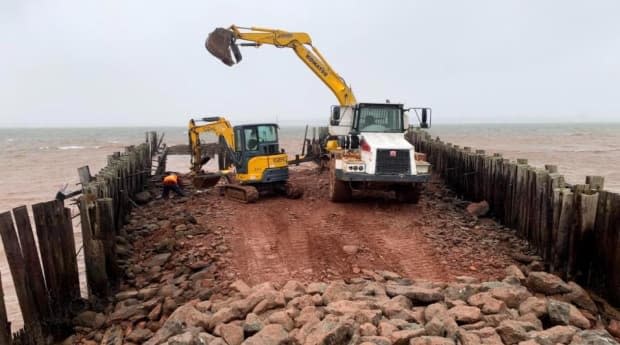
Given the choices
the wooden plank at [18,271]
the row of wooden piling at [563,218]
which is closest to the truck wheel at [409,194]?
the row of wooden piling at [563,218]

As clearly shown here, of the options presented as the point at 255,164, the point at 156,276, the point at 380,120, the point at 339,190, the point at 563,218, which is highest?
the point at 380,120

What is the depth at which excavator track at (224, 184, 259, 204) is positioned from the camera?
12641mm

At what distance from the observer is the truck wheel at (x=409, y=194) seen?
467 inches

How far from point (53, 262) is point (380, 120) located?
334 inches

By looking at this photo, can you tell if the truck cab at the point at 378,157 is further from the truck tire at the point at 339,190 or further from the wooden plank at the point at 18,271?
the wooden plank at the point at 18,271

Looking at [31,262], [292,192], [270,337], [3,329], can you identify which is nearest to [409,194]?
[292,192]

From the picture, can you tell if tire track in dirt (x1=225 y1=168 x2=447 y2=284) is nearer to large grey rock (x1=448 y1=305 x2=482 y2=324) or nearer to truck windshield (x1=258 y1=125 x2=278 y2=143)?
truck windshield (x1=258 y1=125 x2=278 y2=143)

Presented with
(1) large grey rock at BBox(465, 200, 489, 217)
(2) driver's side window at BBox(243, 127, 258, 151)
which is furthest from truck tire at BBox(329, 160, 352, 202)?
(1) large grey rock at BBox(465, 200, 489, 217)

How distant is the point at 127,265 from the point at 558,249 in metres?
7.20

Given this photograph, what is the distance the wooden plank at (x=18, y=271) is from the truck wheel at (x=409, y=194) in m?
8.04

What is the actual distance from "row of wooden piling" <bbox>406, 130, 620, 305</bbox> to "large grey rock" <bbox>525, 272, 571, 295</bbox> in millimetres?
725

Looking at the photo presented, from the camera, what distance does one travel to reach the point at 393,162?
1125 centimetres

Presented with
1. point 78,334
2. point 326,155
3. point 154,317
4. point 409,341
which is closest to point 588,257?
point 409,341

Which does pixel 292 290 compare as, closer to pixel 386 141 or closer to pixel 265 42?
pixel 386 141
